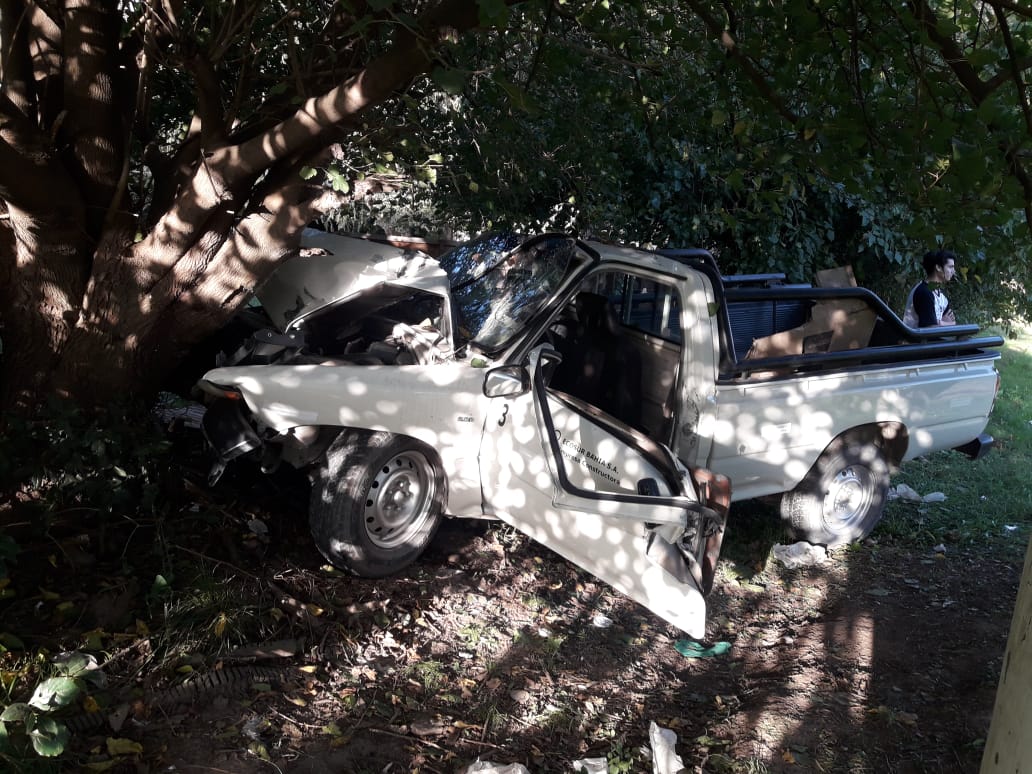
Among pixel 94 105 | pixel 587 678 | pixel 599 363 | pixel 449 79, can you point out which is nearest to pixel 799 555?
pixel 599 363

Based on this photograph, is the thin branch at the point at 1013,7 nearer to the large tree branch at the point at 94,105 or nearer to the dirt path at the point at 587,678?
the dirt path at the point at 587,678

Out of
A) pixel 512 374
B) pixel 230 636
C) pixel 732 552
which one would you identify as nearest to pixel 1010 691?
pixel 512 374

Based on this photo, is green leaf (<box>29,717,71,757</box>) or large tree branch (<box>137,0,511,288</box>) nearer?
green leaf (<box>29,717,71,757</box>)

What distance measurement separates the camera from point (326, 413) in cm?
463

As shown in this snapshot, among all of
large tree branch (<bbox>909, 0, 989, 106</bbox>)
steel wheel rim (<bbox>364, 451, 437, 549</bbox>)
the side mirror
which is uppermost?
large tree branch (<bbox>909, 0, 989, 106</bbox>)

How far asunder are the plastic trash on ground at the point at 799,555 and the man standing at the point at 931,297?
220 cm

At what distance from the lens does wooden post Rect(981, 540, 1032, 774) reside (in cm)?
234

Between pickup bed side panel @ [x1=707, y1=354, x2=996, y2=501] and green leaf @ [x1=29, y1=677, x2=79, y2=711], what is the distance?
3.60 m

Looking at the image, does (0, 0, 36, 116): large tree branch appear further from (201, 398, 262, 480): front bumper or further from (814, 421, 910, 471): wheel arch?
(814, 421, 910, 471): wheel arch

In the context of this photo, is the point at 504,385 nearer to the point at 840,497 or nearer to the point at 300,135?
the point at 300,135

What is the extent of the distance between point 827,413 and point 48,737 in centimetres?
472

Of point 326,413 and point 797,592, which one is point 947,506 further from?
point 326,413

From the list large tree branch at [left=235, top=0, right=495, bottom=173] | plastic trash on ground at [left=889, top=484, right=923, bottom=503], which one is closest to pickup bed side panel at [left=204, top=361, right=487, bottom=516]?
large tree branch at [left=235, top=0, right=495, bottom=173]

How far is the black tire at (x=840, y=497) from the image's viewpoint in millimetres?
6035
